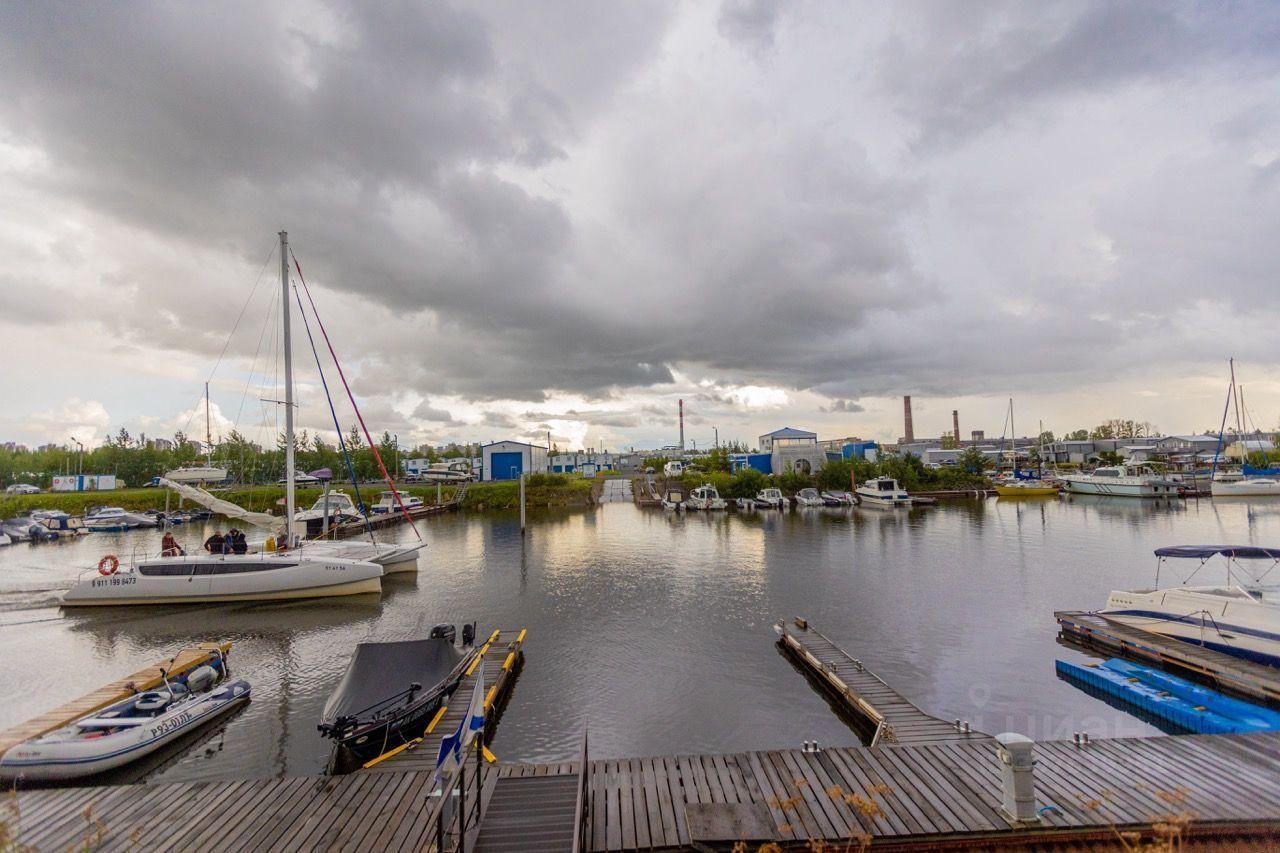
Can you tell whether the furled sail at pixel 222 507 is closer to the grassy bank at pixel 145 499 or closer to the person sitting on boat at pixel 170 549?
the person sitting on boat at pixel 170 549

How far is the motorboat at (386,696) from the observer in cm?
1162

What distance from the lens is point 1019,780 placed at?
24.9 feet

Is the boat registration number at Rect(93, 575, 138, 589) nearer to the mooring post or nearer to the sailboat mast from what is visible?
the sailboat mast

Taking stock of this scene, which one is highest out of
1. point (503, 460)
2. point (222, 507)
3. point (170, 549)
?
point (503, 460)

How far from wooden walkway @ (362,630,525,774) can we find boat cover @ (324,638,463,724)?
33.0 inches

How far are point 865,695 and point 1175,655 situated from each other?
9.27 meters

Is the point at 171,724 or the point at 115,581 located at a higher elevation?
the point at 115,581

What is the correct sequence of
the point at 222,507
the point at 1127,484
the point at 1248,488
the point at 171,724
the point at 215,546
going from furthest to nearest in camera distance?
the point at 1127,484 < the point at 1248,488 < the point at 222,507 < the point at 215,546 < the point at 171,724

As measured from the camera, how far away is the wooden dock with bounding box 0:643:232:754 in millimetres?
11977

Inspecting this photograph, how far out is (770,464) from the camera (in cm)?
8656

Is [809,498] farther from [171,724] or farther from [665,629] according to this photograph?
[171,724]

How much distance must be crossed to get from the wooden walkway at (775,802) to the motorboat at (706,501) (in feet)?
169

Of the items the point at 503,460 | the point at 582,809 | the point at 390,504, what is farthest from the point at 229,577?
the point at 503,460

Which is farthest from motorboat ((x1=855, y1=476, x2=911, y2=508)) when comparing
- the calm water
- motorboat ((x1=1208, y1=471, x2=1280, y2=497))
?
motorboat ((x1=1208, y1=471, x2=1280, y2=497))
